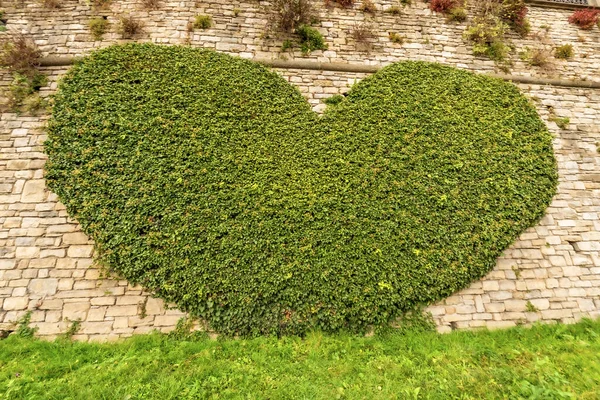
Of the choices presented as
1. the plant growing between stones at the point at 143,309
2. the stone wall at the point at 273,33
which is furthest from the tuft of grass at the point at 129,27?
the plant growing between stones at the point at 143,309

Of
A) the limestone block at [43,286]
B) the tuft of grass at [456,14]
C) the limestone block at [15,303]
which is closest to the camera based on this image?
the limestone block at [15,303]

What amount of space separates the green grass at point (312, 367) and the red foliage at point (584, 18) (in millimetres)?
8649

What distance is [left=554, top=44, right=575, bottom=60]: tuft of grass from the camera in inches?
285

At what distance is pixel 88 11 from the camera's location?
6.33 meters

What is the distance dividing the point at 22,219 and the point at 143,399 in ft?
13.5

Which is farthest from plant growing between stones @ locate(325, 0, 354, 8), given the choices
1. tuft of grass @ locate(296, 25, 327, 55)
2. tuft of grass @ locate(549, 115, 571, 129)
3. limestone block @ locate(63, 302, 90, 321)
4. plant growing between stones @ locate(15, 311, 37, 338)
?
plant growing between stones @ locate(15, 311, 37, 338)

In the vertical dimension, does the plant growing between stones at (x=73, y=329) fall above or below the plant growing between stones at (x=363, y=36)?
below

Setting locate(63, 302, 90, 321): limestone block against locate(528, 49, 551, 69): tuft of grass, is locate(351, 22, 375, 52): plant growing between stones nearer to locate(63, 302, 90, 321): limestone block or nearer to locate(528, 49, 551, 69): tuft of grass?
locate(528, 49, 551, 69): tuft of grass

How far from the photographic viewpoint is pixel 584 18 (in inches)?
298

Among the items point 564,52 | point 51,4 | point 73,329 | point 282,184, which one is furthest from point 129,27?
point 564,52

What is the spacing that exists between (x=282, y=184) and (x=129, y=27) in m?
5.19

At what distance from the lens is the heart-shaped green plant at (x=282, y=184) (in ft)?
14.8

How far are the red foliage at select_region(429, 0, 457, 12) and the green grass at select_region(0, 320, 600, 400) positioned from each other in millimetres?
7894

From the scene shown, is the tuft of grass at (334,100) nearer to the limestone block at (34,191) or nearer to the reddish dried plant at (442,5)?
the reddish dried plant at (442,5)
